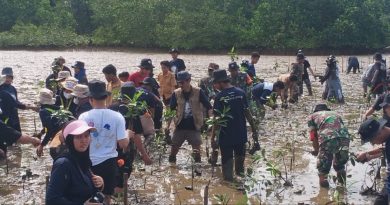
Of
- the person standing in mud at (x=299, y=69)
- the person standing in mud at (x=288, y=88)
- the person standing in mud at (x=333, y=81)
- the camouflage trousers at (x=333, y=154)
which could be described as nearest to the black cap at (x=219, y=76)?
the camouflage trousers at (x=333, y=154)

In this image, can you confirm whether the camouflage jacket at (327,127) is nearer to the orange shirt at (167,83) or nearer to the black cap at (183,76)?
the black cap at (183,76)

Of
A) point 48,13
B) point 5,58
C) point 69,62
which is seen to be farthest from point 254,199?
point 48,13

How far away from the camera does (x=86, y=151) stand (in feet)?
13.3

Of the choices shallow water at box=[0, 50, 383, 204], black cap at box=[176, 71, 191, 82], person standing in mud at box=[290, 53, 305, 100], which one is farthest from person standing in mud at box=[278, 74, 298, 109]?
black cap at box=[176, 71, 191, 82]

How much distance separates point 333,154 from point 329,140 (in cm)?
32

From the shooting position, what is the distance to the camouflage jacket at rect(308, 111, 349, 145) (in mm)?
7215

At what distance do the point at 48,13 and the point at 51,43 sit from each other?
1035 centimetres

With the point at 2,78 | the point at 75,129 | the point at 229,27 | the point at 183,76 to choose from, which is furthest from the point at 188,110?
the point at 229,27

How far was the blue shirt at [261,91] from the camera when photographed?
11617 millimetres

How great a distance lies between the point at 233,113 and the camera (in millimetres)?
7652

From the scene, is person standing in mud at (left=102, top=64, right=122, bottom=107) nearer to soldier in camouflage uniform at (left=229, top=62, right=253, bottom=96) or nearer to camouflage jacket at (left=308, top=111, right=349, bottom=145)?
soldier in camouflage uniform at (left=229, top=62, right=253, bottom=96)

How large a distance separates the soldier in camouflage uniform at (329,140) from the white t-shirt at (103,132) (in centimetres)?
290

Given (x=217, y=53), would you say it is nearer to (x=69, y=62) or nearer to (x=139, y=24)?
(x=139, y=24)

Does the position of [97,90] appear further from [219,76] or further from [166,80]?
[166,80]
